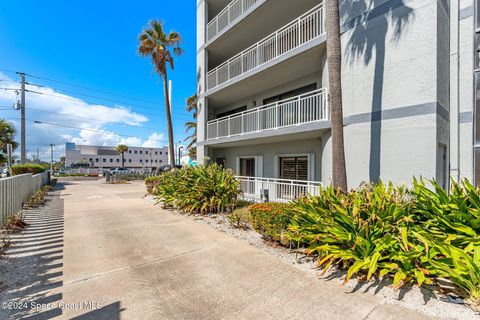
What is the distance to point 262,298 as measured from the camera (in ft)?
10.7

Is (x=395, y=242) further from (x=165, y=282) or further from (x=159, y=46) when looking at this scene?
(x=159, y=46)

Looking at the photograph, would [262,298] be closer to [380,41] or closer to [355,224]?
[355,224]

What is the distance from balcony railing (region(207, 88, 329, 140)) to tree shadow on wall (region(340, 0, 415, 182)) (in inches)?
62.0

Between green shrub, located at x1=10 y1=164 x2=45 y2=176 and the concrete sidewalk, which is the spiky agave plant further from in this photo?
green shrub, located at x1=10 y1=164 x2=45 y2=176

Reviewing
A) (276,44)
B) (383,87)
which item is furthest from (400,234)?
(276,44)

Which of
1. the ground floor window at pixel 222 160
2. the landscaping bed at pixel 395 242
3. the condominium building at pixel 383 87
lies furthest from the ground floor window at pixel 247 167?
the landscaping bed at pixel 395 242

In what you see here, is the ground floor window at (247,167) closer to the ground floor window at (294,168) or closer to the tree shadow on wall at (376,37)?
the ground floor window at (294,168)

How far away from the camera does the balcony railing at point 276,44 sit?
878 cm

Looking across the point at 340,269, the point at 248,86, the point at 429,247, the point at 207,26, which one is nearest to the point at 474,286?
the point at 429,247

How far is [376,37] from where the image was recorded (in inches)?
272

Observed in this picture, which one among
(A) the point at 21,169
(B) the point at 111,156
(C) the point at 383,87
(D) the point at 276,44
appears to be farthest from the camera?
(B) the point at 111,156

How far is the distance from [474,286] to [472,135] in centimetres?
632

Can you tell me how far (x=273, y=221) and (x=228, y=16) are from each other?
12.0 meters

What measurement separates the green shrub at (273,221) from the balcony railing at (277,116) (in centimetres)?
436
